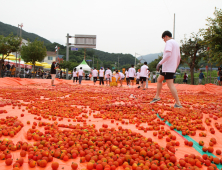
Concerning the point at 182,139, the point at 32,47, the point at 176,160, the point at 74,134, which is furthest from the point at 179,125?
the point at 32,47

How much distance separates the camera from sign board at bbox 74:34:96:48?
3136cm

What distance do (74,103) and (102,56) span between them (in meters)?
140

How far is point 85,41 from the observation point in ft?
104

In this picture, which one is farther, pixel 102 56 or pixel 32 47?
pixel 102 56

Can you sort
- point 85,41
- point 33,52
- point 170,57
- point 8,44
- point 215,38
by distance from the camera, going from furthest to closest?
1. point 85,41
2. point 33,52
3. point 8,44
4. point 215,38
5. point 170,57

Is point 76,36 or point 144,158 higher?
point 76,36

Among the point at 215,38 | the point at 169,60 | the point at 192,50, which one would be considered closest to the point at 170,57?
the point at 169,60

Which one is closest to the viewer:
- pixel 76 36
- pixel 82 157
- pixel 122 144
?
pixel 82 157

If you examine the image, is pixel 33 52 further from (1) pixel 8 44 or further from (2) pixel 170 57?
(2) pixel 170 57

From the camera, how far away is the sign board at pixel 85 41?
103 ft

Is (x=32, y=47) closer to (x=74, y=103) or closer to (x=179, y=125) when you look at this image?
(x=74, y=103)

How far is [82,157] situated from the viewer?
2.10 metres

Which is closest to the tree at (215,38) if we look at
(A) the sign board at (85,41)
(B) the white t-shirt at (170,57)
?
(B) the white t-shirt at (170,57)

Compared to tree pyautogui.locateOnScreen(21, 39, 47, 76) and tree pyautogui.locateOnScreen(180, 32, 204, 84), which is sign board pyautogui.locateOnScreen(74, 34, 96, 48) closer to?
tree pyautogui.locateOnScreen(21, 39, 47, 76)
